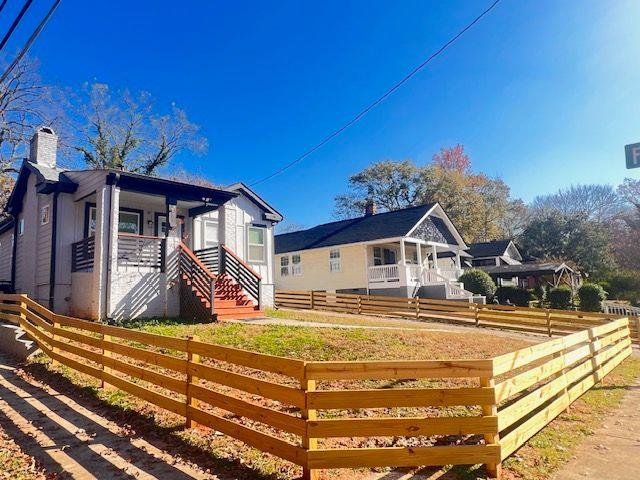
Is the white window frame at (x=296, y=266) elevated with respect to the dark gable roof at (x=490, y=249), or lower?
lower

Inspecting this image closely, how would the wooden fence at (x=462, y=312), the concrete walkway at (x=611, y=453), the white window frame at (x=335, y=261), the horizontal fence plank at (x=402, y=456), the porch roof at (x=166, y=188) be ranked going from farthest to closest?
1. the white window frame at (x=335, y=261)
2. the wooden fence at (x=462, y=312)
3. the porch roof at (x=166, y=188)
4. the concrete walkway at (x=611, y=453)
5. the horizontal fence plank at (x=402, y=456)

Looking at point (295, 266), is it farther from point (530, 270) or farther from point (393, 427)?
point (393, 427)

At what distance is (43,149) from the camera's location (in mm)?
15203

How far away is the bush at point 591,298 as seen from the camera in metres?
26.5

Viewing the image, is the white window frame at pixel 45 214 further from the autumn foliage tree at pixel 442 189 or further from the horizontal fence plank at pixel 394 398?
the autumn foliage tree at pixel 442 189

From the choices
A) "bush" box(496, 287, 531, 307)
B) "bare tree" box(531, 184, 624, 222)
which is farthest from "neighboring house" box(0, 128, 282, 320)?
"bare tree" box(531, 184, 624, 222)

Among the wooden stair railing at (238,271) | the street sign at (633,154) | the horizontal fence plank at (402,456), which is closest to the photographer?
the horizontal fence plank at (402,456)

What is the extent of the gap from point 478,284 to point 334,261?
948 cm

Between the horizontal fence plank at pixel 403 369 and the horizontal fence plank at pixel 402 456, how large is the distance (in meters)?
0.65

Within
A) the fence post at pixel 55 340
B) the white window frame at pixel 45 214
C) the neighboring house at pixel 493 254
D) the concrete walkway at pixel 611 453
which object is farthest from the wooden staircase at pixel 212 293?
the neighboring house at pixel 493 254

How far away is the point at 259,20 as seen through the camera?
1363cm

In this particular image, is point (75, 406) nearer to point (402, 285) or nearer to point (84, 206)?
point (84, 206)

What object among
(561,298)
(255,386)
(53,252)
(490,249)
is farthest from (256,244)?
(490,249)

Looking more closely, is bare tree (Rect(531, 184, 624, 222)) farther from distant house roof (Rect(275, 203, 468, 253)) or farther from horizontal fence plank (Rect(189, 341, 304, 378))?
horizontal fence plank (Rect(189, 341, 304, 378))
